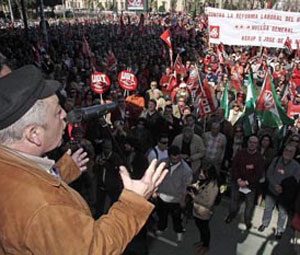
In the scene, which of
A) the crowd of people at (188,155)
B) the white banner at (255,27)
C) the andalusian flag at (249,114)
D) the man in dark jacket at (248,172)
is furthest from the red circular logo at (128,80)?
the white banner at (255,27)

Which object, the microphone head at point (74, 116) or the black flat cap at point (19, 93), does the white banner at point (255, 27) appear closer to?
the microphone head at point (74, 116)

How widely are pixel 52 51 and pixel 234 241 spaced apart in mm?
14123

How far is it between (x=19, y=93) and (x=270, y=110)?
613 cm

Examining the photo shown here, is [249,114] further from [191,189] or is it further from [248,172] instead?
[191,189]

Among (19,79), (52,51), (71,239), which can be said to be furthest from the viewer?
(52,51)

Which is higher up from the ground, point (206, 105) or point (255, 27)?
point (255, 27)

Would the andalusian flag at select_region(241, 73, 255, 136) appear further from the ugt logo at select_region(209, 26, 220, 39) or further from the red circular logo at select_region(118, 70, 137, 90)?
the ugt logo at select_region(209, 26, 220, 39)

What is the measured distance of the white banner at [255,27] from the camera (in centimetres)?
1270

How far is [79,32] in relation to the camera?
2467 cm

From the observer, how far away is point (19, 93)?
1.36 metres

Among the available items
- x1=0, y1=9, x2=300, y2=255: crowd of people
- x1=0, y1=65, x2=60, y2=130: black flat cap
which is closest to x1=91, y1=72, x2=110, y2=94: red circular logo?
x1=0, y1=9, x2=300, y2=255: crowd of people

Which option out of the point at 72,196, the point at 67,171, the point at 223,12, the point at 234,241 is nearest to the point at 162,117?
the point at 234,241

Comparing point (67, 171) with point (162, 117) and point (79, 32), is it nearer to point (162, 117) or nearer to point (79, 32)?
point (162, 117)

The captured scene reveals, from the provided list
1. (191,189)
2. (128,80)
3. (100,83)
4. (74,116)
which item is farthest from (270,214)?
(100,83)
